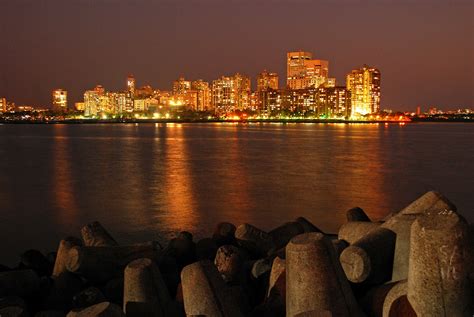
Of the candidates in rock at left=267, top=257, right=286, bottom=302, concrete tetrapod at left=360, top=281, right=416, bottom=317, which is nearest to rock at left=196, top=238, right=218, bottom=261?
rock at left=267, top=257, right=286, bottom=302

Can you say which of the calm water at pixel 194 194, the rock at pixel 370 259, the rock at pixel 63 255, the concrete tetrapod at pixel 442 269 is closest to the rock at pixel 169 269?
the rock at pixel 63 255

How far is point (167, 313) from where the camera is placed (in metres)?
5.06

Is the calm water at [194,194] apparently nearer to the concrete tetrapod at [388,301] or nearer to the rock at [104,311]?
the rock at [104,311]

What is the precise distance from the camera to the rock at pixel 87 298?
548 cm

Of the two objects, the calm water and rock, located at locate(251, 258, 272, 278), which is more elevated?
rock, located at locate(251, 258, 272, 278)

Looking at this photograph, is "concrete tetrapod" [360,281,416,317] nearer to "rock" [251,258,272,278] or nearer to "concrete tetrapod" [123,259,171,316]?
"rock" [251,258,272,278]

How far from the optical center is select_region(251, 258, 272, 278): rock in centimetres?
620

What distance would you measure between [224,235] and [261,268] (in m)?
2.21

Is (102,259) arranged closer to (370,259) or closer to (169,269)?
(169,269)

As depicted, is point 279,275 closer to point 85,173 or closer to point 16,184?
point 16,184

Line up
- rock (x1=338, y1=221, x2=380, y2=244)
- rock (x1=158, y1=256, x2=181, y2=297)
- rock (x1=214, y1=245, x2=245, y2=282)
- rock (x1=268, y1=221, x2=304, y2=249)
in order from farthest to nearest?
rock (x1=268, y1=221, x2=304, y2=249), rock (x1=158, y1=256, x2=181, y2=297), rock (x1=338, y1=221, x2=380, y2=244), rock (x1=214, y1=245, x2=245, y2=282)

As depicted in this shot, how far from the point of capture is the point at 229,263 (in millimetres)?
6262

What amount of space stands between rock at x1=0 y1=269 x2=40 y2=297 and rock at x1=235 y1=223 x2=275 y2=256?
2.75 m

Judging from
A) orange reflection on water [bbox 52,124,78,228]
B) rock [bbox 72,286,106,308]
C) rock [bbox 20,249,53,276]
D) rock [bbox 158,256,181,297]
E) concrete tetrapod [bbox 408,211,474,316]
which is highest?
concrete tetrapod [bbox 408,211,474,316]
